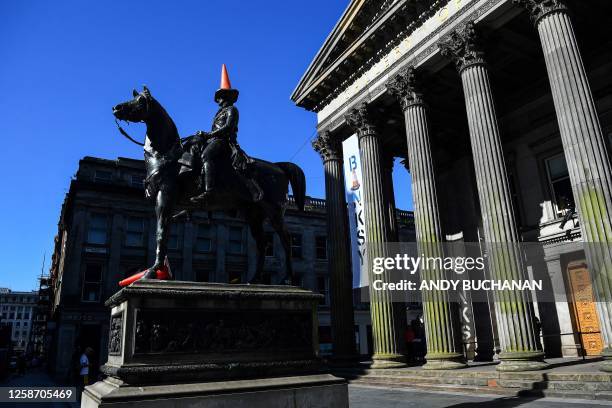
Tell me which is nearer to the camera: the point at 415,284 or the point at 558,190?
the point at 558,190

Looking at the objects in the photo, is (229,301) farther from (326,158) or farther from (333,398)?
(326,158)

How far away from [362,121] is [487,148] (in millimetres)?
6659

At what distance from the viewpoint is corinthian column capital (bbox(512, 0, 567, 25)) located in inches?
464

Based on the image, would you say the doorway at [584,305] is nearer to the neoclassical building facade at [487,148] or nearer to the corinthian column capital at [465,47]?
the neoclassical building facade at [487,148]

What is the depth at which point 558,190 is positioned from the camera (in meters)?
17.3

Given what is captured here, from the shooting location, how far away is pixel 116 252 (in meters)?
29.8

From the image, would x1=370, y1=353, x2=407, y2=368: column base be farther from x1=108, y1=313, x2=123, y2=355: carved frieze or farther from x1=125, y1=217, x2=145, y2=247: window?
x1=125, y1=217, x2=145, y2=247: window

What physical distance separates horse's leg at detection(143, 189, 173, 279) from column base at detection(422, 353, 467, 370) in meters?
10.2

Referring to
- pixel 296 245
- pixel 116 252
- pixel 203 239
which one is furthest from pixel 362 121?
pixel 116 252

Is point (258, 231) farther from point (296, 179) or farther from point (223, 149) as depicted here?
point (223, 149)

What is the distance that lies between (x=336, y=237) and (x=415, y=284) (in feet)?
13.5

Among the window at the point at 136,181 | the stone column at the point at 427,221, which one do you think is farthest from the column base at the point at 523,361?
the window at the point at 136,181

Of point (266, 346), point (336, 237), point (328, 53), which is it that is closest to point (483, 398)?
point (266, 346)

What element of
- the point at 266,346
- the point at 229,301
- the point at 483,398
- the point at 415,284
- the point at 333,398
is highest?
the point at 415,284
